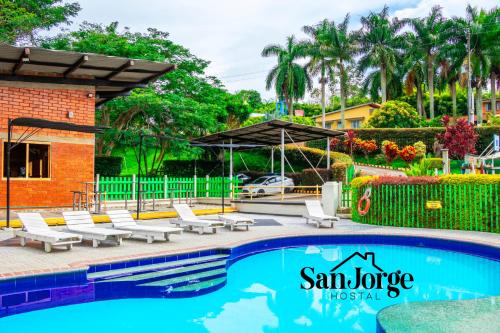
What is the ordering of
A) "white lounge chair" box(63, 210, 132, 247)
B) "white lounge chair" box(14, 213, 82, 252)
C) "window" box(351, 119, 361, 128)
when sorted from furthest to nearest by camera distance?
1. "window" box(351, 119, 361, 128)
2. "white lounge chair" box(63, 210, 132, 247)
3. "white lounge chair" box(14, 213, 82, 252)

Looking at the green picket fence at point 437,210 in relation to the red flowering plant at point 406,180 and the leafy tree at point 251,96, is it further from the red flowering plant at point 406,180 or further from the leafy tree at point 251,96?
the leafy tree at point 251,96

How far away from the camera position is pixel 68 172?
1633 cm

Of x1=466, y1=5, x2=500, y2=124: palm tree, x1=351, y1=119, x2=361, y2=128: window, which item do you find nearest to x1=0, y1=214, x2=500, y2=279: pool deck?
x1=466, y1=5, x2=500, y2=124: palm tree

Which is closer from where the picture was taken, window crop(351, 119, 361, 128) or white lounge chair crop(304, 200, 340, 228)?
white lounge chair crop(304, 200, 340, 228)

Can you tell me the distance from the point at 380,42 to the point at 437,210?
40.0 meters

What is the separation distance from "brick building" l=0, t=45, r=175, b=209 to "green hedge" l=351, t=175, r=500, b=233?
27.1ft

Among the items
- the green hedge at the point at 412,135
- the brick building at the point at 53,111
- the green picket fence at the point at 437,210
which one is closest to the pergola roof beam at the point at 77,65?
the brick building at the point at 53,111

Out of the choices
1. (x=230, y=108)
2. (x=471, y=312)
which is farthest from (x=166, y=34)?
(x=471, y=312)

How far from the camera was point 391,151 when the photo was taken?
114ft

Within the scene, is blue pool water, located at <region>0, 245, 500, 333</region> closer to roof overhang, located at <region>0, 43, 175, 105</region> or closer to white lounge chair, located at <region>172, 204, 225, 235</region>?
white lounge chair, located at <region>172, 204, 225, 235</region>

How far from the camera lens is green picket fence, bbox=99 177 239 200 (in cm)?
1849

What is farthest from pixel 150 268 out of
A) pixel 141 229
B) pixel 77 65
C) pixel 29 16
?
pixel 29 16

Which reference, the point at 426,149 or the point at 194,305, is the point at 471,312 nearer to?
the point at 194,305

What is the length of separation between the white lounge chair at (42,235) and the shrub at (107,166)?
50.6 ft
